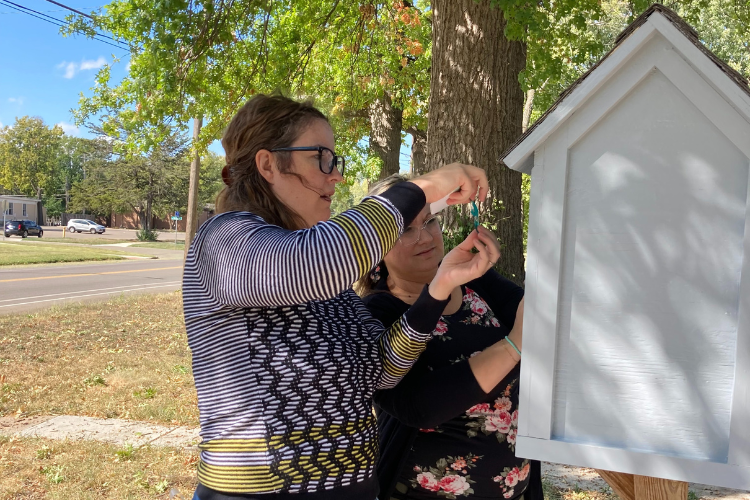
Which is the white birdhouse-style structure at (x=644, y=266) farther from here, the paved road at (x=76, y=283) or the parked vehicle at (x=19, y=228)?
the parked vehicle at (x=19, y=228)

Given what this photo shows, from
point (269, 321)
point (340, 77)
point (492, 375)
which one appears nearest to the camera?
point (269, 321)

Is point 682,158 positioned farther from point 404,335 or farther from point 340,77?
point 340,77

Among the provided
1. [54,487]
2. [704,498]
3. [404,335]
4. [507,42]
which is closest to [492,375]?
[404,335]

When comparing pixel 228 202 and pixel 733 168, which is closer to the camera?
pixel 733 168

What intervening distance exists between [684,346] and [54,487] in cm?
431

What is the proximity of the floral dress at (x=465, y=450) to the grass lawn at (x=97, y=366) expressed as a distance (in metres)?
4.26

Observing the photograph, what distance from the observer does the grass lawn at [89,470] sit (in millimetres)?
4137

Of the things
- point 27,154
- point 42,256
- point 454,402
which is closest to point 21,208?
point 27,154

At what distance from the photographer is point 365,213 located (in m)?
1.29

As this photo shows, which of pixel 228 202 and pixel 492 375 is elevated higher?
pixel 228 202

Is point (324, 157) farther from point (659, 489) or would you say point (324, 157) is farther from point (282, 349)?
point (659, 489)

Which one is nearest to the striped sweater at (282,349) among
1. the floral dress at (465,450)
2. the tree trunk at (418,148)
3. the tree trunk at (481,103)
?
the floral dress at (465,450)

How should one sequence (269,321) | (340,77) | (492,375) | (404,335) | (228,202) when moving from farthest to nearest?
(340,77), (492,375), (404,335), (228,202), (269,321)

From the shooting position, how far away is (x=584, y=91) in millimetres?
1262
